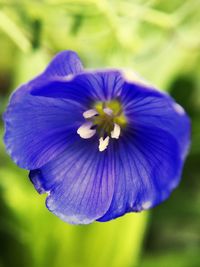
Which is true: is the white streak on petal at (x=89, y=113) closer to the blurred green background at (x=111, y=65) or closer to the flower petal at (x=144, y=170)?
the flower petal at (x=144, y=170)

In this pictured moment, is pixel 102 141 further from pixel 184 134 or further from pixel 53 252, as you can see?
pixel 53 252

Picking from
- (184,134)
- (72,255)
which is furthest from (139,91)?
(72,255)

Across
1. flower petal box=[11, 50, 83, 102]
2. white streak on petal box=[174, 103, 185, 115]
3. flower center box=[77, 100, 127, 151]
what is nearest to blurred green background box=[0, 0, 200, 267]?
flower center box=[77, 100, 127, 151]

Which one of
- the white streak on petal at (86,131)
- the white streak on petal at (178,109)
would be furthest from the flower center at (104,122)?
the white streak on petal at (178,109)

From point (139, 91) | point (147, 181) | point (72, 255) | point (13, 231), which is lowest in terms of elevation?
point (72, 255)

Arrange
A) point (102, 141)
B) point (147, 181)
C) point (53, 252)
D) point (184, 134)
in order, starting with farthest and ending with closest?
point (53, 252)
point (102, 141)
point (147, 181)
point (184, 134)

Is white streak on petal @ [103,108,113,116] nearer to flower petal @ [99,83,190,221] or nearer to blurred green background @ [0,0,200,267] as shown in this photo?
flower petal @ [99,83,190,221]

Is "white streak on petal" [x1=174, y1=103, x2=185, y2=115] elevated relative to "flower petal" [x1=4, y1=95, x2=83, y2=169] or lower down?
lower down
